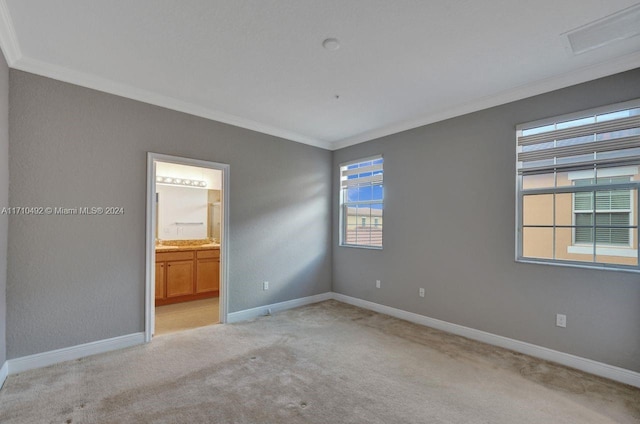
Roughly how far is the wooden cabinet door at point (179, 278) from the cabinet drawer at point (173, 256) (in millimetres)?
63

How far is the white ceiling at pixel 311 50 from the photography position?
198cm

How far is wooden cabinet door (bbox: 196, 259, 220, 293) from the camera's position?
498 cm

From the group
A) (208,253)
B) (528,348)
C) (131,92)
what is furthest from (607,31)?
(208,253)

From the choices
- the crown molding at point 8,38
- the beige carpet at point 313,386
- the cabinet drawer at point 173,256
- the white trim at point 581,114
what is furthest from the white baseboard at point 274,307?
the white trim at point 581,114

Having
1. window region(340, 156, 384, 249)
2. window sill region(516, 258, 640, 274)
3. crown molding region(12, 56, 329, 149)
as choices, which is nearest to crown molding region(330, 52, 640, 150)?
window region(340, 156, 384, 249)

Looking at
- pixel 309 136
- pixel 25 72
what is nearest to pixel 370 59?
pixel 309 136

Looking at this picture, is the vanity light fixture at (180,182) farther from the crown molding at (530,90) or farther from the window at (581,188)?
the window at (581,188)

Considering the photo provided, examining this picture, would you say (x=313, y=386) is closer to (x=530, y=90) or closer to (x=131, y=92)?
(x=131, y=92)

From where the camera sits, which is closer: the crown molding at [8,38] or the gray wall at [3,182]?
the crown molding at [8,38]

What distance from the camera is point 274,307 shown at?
4.38 meters

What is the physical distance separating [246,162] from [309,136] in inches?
47.8

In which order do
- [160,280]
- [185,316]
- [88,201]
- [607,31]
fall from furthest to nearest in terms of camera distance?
[160,280]
[185,316]
[88,201]
[607,31]

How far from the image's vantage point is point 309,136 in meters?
4.82

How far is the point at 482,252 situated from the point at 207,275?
4163mm
